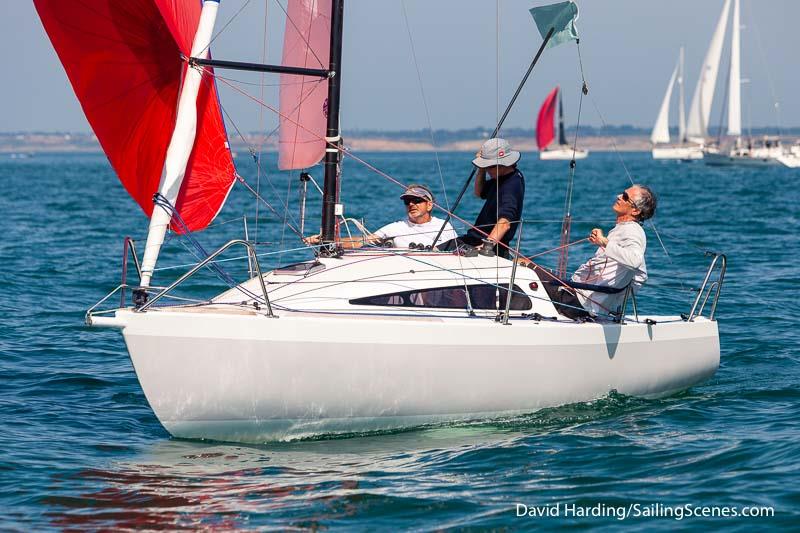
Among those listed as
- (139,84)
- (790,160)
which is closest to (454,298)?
(139,84)

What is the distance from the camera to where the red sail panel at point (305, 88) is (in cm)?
854

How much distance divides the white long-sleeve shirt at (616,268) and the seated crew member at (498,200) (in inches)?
27.3

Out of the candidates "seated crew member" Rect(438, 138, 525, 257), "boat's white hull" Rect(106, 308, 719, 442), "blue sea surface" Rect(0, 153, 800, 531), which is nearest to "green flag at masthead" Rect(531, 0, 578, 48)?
"seated crew member" Rect(438, 138, 525, 257)

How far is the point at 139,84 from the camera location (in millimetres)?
7875

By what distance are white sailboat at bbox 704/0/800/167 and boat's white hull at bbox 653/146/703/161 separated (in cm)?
1066

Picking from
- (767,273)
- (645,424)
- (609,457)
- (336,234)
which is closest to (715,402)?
(645,424)

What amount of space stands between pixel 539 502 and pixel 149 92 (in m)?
4.15

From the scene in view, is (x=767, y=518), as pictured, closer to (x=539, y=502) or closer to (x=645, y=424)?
(x=539, y=502)

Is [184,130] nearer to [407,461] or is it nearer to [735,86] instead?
[407,461]

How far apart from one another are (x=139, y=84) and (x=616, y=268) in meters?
3.84

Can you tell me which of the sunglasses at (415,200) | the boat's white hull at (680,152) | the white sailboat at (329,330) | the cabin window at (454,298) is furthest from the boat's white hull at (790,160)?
the cabin window at (454,298)

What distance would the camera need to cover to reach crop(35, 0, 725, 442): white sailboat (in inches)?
268

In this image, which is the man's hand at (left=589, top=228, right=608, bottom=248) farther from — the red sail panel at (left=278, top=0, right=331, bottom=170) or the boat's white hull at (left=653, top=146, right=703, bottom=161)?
the boat's white hull at (left=653, top=146, right=703, bottom=161)

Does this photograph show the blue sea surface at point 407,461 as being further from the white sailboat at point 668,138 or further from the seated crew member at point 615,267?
the white sailboat at point 668,138
